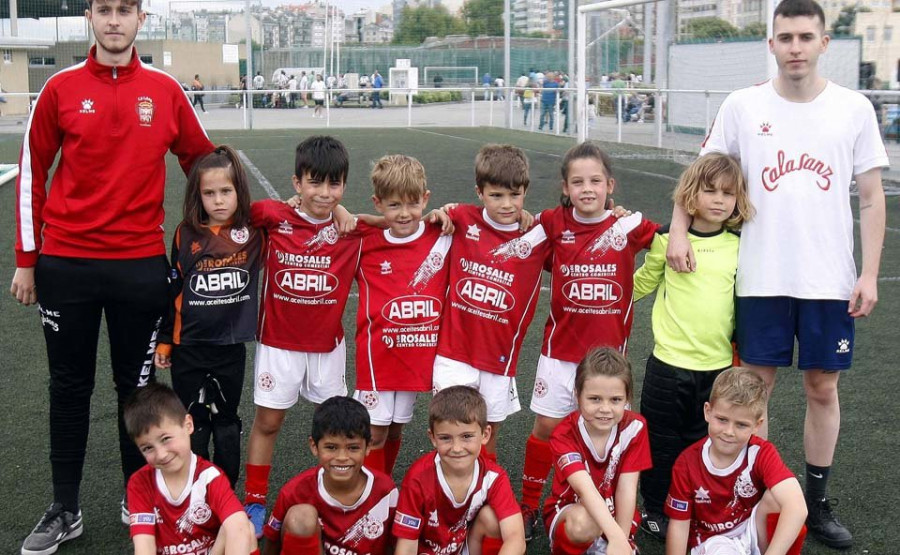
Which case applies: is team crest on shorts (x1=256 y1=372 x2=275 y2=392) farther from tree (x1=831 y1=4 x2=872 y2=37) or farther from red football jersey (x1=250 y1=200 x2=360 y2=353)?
tree (x1=831 y1=4 x2=872 y2=37)

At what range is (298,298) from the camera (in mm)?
3799

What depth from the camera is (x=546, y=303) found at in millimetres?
7309

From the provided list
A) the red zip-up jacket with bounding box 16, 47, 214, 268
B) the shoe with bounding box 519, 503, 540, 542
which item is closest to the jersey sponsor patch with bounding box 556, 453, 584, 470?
the shoe with bounding box 519, 503, 540, 542

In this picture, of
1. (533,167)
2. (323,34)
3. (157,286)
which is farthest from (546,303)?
(323,34)

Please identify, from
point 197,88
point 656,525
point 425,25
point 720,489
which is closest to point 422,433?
point 656,525

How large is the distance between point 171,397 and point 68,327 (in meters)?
0.51

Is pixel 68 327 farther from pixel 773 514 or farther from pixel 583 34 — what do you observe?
pixel 583 34

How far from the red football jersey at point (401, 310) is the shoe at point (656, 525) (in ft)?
A: 3.29

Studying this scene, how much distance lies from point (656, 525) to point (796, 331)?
0.92m

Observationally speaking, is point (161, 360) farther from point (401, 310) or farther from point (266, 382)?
point (401, 310)

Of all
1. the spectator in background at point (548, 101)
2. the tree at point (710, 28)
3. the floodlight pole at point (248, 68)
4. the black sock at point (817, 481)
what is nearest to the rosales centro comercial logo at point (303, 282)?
the black sock at point (817, 481)

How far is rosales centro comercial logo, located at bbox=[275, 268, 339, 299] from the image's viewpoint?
149 inches

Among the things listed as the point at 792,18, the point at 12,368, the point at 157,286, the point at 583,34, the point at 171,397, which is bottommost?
the point at 12,368

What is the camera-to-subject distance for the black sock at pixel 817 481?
3.79 m
